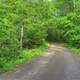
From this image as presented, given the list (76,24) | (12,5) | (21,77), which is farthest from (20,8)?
(76,24)

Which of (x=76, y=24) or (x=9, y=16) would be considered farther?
(x=76, y=24)

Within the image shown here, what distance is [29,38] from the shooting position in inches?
1219

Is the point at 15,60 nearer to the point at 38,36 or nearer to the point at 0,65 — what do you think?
the point at 0,65

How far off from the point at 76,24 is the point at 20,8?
719 inches

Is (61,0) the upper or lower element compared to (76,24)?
upper

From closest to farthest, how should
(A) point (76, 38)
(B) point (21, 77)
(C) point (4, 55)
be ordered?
1. (B) point (21, 77)
2. (C) point (4, 55)
3. (A) point (76, 38)

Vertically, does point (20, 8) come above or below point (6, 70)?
above

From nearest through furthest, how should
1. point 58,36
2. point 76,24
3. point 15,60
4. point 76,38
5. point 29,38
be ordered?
point 15,60 < point 29,38 < point 76,38 < point 76,24 < point 58,36

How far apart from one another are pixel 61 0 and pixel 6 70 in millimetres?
46083

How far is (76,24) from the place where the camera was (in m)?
41.1

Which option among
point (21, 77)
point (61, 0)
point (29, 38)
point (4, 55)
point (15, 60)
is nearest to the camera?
point (21, 77)

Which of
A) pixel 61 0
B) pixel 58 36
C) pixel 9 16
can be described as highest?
pixel 61 0

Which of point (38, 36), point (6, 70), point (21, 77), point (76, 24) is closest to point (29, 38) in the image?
point (38, 36)

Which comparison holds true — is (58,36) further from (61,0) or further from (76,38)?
(76,38)
